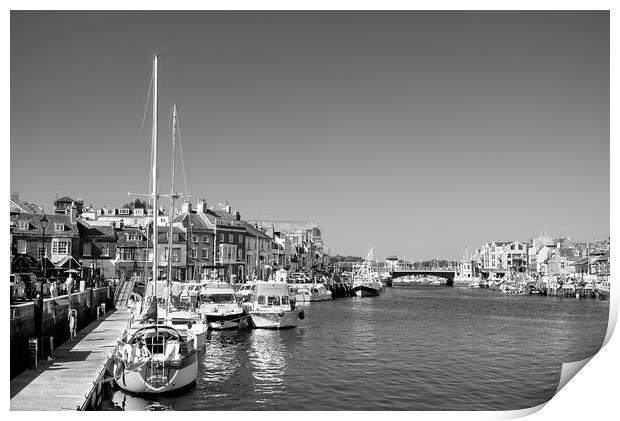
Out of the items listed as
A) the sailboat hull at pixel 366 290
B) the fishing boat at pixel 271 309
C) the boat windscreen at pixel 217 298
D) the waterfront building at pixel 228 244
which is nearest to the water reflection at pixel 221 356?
the fishing boat at pixel 271 309

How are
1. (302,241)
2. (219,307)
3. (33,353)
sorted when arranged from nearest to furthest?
(33,353) → (219,307) → (302,241)

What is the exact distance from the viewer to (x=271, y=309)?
1212 inches

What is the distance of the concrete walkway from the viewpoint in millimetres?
11367

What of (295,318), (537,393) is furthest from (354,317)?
(537,393)

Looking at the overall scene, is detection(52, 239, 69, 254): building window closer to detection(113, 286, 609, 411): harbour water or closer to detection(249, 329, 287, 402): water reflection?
detection(113, 286, 609, 411): harbour water

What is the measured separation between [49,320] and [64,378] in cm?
534

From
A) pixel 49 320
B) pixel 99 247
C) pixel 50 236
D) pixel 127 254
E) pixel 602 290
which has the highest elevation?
pixel 50 236

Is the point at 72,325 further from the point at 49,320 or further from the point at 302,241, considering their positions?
the point at 302,241

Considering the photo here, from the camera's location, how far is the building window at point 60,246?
41844mm

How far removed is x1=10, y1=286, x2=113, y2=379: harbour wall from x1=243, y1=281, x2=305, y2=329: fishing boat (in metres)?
7.64

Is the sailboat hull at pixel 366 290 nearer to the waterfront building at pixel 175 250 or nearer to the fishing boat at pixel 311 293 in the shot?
the fishing boat at pixel 311 293

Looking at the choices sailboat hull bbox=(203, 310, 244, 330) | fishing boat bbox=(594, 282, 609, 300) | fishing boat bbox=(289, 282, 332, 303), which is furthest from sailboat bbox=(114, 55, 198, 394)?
fishing boat bbox=(594, 282, 609, 300)

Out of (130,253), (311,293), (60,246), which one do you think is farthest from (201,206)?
(60,246)

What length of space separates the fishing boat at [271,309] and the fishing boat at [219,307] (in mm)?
854
